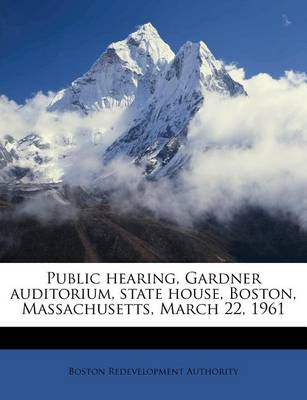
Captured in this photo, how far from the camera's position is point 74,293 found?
65.1ft

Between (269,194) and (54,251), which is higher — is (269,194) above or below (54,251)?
above

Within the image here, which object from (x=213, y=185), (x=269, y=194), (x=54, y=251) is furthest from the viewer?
(x=213, y=185)

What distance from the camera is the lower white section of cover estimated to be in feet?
63.8

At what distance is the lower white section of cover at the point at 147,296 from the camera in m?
19.5

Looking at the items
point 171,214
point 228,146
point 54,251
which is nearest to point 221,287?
point 54,251

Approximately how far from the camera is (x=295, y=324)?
1939 centimetres

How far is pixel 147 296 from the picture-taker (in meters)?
20.0

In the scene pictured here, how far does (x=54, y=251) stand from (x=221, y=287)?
39.9 m

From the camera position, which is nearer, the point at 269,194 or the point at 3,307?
the point at 3,307

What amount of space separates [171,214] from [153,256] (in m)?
36.3

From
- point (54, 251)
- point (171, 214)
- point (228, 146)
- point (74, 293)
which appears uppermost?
point (228, 146)

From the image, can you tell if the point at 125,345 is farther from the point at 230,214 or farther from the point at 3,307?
the point at 230,214

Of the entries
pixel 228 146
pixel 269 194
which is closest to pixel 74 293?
pixel 269 194

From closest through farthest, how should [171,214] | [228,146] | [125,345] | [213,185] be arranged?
[125,345]
[171,214]
[213,185]
[228,146]
